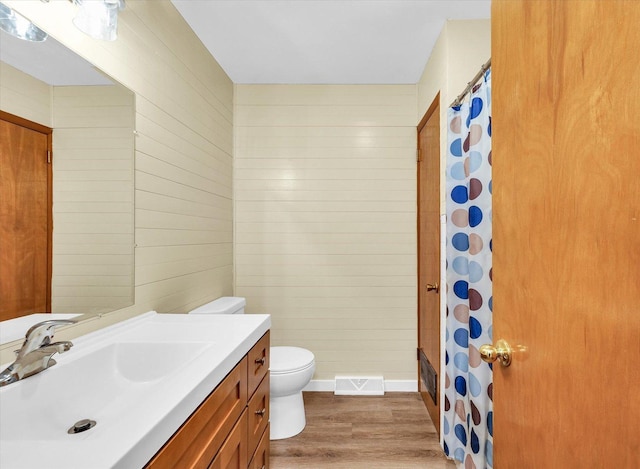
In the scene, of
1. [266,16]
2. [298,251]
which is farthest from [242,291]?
[266,16]

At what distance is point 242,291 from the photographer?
265 centimetres

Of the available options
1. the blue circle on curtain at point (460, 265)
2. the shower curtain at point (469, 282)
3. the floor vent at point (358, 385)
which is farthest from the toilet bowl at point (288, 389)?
the blue circle on curtain at point (460, 265)

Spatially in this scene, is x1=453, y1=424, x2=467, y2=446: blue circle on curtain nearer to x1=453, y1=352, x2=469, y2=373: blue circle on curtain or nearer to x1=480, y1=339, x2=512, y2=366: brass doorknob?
x1=453, y1=352, x2=469, y2=373: blue circle on curtain

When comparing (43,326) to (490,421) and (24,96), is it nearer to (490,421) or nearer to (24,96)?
(24,96)

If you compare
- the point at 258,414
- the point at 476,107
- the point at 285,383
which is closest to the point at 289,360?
the point at 285,383

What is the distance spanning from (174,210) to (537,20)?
168cm

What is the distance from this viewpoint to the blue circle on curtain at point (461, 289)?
65.1 inches

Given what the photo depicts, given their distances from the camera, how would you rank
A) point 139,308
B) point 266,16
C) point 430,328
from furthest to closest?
point 430,328, point 266,16, point 139,308

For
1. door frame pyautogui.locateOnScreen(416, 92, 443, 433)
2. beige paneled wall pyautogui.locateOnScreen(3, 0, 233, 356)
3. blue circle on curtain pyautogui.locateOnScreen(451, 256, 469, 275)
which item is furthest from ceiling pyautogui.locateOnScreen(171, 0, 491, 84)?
blue circle on curtain pyautogui.locateOnScreen(451, 256, 469, 275)

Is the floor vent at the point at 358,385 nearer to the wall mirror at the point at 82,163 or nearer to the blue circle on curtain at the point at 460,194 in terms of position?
the blue circle on curtain at the point at 460,194

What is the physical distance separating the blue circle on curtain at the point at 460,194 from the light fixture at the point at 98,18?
64.5 inches

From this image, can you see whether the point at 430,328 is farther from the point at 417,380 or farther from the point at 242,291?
the point at 242,291

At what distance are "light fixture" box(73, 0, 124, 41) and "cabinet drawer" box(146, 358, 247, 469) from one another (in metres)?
1.29

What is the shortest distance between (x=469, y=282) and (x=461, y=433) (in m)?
0.81
